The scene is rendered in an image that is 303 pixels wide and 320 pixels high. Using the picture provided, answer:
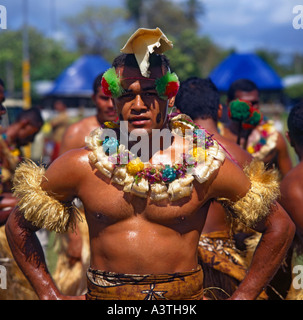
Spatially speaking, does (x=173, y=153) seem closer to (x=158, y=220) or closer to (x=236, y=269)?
(x=158, y=220)

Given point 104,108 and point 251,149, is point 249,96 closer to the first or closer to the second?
point 251,149

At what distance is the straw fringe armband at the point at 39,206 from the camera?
2924 mm

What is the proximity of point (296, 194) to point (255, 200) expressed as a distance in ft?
3.44

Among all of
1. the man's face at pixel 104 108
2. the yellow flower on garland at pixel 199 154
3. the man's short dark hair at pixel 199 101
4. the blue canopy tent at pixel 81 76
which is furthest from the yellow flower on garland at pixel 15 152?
the blue canopy tent at pixel 81 76

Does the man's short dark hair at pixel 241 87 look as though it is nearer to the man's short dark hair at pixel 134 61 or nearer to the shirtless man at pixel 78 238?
the shirtless man at pixel 78 238

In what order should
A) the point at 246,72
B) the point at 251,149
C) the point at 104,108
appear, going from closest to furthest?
1. the point at 104,108
2. the point at 251,149
3. the point at 246,72

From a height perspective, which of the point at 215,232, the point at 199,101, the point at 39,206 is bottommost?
the point at 215,232

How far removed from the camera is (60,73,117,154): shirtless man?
5495 mm

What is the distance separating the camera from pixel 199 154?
2902mm

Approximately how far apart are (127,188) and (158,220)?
0.77 feet

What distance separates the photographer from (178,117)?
311cm

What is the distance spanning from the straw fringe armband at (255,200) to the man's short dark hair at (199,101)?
1480mm

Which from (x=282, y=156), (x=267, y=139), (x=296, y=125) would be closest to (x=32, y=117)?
(x=267, y=139)

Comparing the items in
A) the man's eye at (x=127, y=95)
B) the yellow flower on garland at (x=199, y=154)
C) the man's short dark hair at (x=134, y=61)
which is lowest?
the yellow flower on garland at (x=199, y=154)
